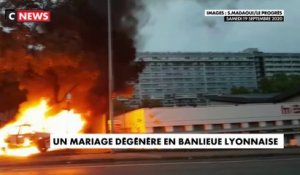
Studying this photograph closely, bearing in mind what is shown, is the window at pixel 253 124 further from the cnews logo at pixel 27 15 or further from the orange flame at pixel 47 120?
the cnews logo at pixel 27 15

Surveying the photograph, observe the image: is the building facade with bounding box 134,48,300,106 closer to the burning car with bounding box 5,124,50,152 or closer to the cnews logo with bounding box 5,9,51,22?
the cnews logo with bounding box 5,9,51,22

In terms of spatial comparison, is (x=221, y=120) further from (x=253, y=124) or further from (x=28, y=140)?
(x=28, y=140)

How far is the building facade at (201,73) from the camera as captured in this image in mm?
66250

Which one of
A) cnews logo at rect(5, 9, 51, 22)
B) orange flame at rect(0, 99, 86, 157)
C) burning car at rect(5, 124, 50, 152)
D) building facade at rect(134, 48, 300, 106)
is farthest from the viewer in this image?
building facade at rect(134, 48, 300, 106)

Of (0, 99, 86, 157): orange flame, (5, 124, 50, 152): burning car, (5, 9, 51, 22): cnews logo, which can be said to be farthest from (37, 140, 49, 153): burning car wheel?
(5, 9, 51, 22): cnews logo

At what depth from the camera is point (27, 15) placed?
26062 millimetres

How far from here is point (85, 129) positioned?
1214 inches

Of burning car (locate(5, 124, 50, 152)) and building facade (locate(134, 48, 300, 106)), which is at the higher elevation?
building facade (locate(134, 48, 300, 106))

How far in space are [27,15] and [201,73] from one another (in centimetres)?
4593

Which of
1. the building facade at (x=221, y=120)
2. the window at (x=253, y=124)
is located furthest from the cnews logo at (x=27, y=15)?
the window at (x=253, y=124)

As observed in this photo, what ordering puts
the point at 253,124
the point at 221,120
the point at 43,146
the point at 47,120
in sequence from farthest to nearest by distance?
the point at 47,120
the point at 253,124
the point at 221,120
the point at 43,146

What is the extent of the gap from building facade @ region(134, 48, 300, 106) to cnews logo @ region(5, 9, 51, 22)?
3512 centimetres

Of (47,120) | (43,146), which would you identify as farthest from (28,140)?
(47,120)

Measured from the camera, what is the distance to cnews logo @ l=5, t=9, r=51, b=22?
26312mm
